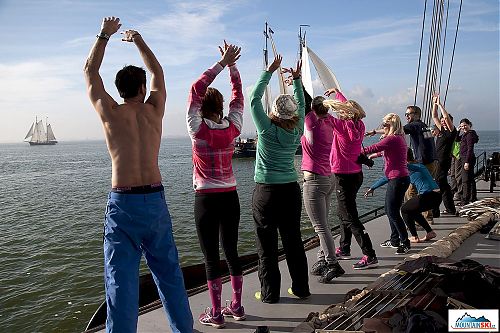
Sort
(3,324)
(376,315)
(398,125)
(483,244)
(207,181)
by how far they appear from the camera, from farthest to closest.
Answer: (3,324) < (483,244) < (398,125) < (207,181) < (376,315)

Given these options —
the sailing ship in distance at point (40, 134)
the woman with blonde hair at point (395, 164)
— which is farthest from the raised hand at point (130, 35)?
the sailing ship in distance at point (40, 134)

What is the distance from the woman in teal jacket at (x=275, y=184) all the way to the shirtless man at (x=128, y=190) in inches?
→ 47.8

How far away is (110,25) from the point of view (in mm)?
2863

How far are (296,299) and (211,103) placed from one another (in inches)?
78.5

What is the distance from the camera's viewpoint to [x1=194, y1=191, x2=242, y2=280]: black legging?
3.55 metres

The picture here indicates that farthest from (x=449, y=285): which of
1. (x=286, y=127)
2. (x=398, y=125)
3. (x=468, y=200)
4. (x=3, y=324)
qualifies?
(x=3, y=324)

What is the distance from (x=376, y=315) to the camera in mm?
3049

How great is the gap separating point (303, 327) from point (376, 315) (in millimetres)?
539

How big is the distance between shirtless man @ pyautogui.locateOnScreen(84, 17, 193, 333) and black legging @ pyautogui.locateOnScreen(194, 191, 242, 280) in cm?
67

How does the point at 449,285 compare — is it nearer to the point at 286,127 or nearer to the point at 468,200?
the point at 286,127

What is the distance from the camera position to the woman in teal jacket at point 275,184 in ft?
12.7

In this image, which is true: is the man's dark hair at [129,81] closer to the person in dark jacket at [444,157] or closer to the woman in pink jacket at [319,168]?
the woman in pink jacket at [319,168]

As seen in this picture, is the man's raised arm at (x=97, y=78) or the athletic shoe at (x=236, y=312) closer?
the man's raised arm at (x=97, y=78)

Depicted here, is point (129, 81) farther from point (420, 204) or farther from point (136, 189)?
point (420, 204)
